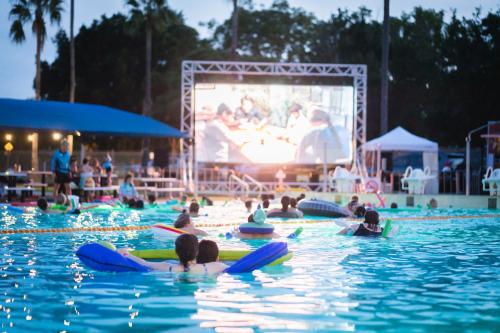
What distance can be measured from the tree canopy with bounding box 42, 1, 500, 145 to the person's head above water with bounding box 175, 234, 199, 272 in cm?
3259

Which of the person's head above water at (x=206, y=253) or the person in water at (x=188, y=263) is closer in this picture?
the person in water at (x=188, y=263)

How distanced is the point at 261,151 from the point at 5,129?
11.3 metres

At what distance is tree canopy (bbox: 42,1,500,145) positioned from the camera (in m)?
38.7

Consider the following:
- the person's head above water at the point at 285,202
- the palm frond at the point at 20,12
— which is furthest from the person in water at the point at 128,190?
the palm frond at the point at 20,12

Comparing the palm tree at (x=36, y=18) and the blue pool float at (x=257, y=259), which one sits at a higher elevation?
the palm tree at (x=36, y=18)

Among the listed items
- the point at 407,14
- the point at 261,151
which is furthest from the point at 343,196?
the point at 407,14

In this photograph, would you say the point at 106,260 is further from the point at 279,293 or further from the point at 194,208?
the point at 194,208

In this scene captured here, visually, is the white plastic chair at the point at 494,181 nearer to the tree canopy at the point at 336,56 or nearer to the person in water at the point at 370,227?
the person in water at the point at 370,227

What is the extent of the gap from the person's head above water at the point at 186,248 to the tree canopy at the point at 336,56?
107 ft

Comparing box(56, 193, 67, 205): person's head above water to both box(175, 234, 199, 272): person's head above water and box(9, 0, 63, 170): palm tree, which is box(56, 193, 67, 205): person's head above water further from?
box(9, 0, 63, 170): palm tree

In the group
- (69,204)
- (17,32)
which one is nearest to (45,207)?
(69,204)

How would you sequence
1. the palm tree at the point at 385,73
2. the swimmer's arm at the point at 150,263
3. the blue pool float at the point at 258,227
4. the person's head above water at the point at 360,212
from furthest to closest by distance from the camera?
the palm tree at the point at 385,73 → the person's head above water at the point at 360,212 → the blue pool float at the point at 258,227 → the swimmer's arm at the point at 150,263

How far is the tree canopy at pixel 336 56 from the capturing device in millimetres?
38656

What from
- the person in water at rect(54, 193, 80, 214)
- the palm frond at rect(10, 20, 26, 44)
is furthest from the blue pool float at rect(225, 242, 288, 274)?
the palm frond at rect(10, 20, 26, 44)
